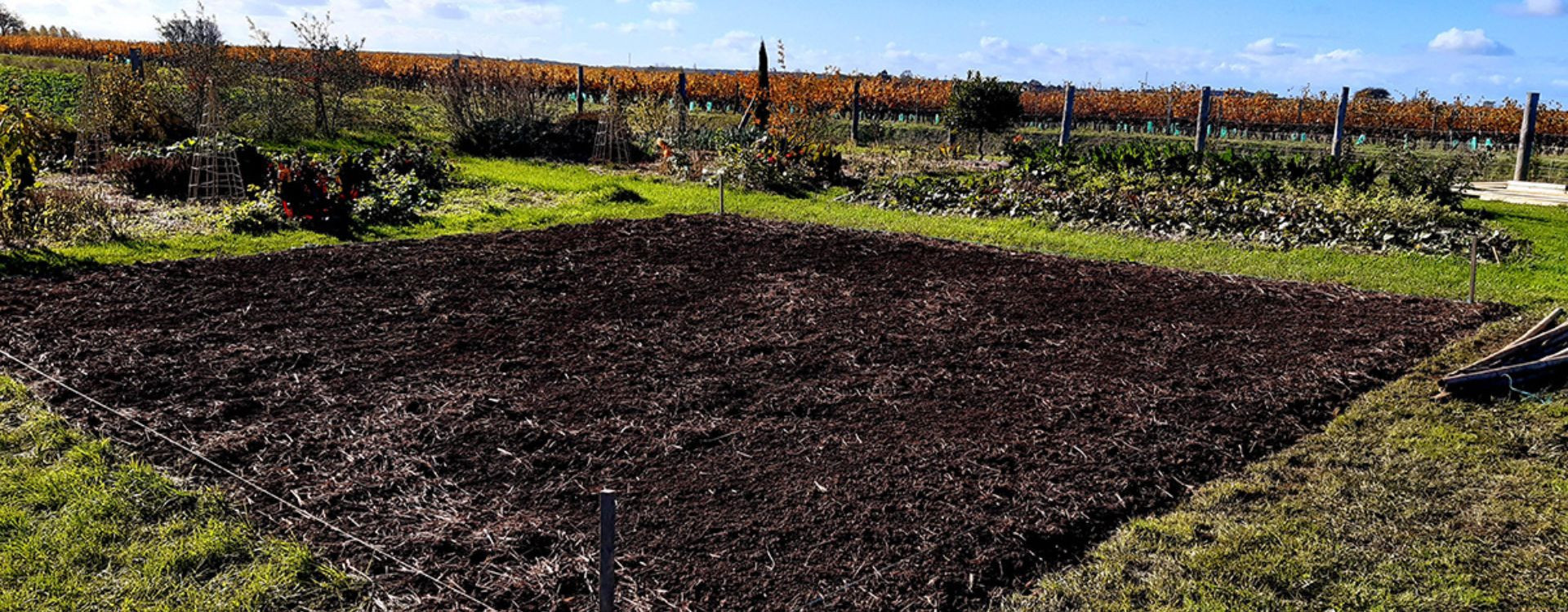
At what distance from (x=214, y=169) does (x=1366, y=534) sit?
1218 centimetres

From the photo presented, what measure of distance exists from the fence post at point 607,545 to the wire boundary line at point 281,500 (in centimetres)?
64

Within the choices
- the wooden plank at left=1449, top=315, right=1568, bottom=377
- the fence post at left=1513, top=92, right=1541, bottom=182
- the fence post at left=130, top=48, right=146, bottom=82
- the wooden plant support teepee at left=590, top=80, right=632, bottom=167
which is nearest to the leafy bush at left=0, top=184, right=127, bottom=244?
the wooden plant support teepee at left=590, top=80, right=632, bottom=167

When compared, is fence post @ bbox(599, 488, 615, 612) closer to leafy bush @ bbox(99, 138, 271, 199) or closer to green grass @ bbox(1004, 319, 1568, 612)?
green grass @ bbox(1004, 319, 1568, 612)

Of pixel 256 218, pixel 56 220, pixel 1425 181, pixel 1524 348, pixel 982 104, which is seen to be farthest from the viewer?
pixel 982 104

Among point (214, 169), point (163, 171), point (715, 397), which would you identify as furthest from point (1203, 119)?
A: point (163, 171)

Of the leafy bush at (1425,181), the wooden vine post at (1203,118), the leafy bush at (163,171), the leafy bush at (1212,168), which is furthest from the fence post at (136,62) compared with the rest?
the leafy bush at (1425,181)

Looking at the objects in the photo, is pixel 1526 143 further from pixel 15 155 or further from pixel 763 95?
pixel 15 155

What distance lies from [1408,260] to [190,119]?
667 inches

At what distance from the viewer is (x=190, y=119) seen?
16.8m

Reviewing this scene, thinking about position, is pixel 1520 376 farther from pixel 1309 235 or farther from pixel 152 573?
pixel 152 573

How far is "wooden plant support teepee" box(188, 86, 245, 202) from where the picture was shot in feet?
40.1

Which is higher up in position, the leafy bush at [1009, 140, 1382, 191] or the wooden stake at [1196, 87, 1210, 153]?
the wooden stake at [1196, 87, 1210, 153]

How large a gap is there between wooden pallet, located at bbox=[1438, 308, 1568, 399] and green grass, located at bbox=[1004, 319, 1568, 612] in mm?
334

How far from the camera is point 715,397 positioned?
216 inches
